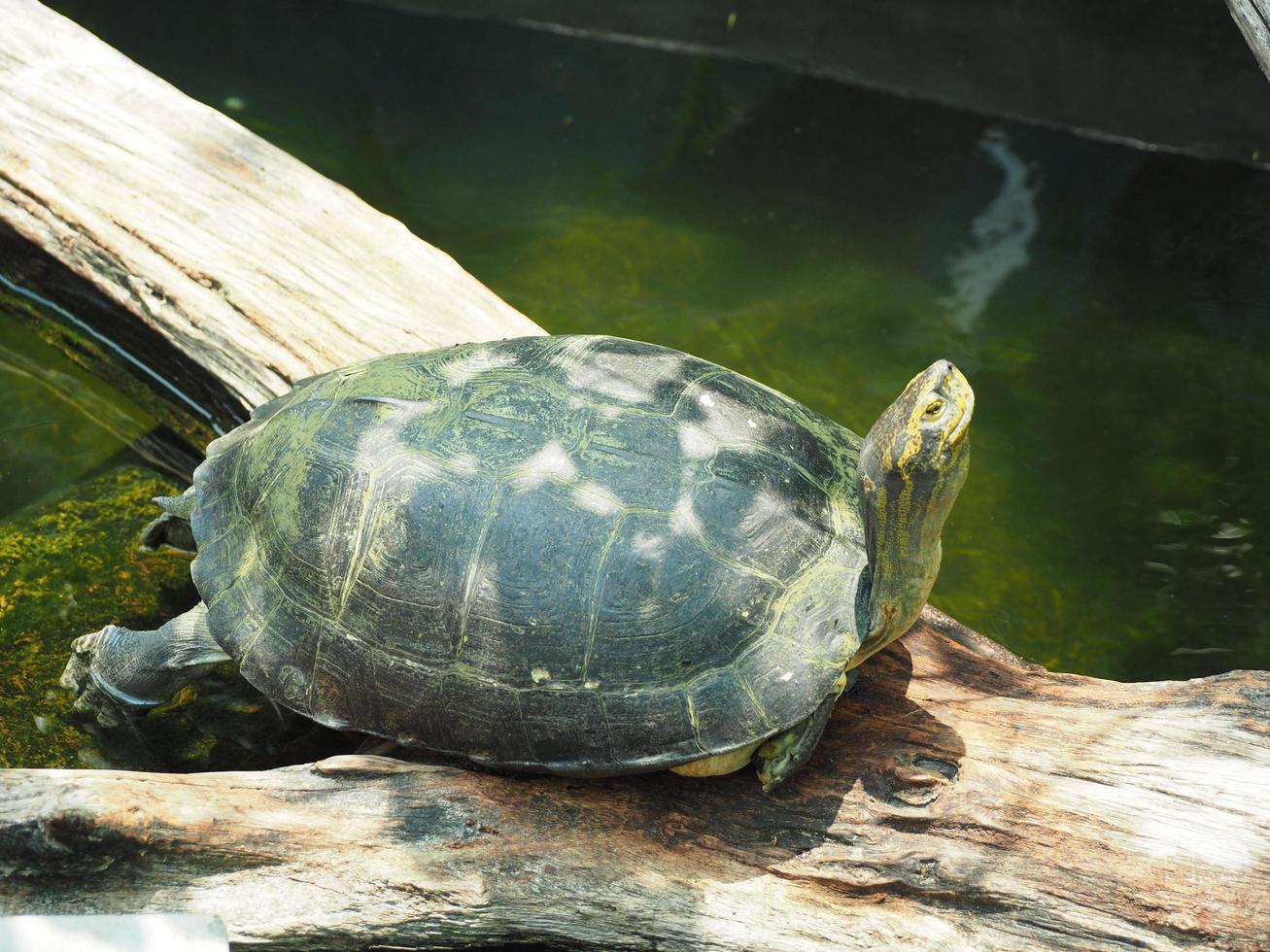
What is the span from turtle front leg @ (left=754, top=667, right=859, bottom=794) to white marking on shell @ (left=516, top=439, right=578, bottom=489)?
928 mm

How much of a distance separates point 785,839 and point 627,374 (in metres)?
1.43

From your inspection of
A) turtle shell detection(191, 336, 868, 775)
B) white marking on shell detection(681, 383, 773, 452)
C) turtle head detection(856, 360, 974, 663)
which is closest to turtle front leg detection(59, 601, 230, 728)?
turtle shell detection(191, 336, 868, 775)

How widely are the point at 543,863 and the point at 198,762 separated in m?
1.55

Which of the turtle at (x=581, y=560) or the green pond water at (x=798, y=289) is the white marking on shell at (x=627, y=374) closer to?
the turtle at (x=581, y=560)

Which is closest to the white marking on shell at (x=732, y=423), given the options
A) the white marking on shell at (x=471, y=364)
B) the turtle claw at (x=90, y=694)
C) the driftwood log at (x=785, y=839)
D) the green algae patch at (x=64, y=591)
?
the white marking on shell at (x=471, y=364)

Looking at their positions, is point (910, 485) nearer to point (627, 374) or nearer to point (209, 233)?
point (627, 374)

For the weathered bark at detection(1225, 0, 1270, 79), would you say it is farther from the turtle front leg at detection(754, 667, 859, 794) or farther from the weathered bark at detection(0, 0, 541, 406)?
the weathered bark at detection(0, 0, 541, 406)

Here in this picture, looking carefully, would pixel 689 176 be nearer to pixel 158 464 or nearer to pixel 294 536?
pixel 158 464

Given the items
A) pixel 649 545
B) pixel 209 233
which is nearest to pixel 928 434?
pixel 649 545

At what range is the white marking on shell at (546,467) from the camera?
3160 mm

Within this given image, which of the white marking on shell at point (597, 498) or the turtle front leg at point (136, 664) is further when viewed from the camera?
the turtle front leg at point (136, 664)

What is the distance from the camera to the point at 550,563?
3086mm

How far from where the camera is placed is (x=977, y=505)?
5.36 metres

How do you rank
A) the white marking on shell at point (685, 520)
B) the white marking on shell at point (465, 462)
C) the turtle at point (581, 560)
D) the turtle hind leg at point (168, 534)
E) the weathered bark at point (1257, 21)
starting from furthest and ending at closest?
the turtle hind leg at point (168, 534), the weathered bark at point (1257, 21), the white marking on shell at point (465, 462), the white marking on shell at point (685, 520), the turtle at point (581, 560)
